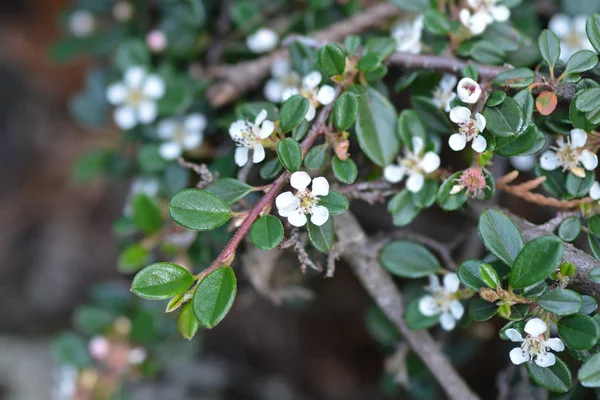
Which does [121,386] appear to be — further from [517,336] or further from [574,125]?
[574,125]

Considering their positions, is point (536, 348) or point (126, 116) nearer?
point (536, 348)

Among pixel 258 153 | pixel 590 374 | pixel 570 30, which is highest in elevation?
pixel 258 153

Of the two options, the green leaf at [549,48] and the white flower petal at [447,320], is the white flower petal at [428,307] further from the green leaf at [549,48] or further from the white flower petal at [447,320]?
the green leaf at [549,48]

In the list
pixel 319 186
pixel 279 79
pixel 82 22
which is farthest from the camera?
pixel 82 22

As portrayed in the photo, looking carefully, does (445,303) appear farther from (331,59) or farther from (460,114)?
(331,59)

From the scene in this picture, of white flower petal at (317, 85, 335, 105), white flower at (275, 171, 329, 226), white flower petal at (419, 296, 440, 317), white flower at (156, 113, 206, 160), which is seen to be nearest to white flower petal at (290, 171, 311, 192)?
white flower at (275, 171, 329, 226)

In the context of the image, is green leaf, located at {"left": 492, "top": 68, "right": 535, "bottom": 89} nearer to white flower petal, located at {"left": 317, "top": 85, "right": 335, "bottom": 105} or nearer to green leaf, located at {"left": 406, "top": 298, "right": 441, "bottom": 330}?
white flower petal, located at {"left": 317, "top": 85, "right": 335, "bottom": 105}

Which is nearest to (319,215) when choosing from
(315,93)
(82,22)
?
(315,93)
